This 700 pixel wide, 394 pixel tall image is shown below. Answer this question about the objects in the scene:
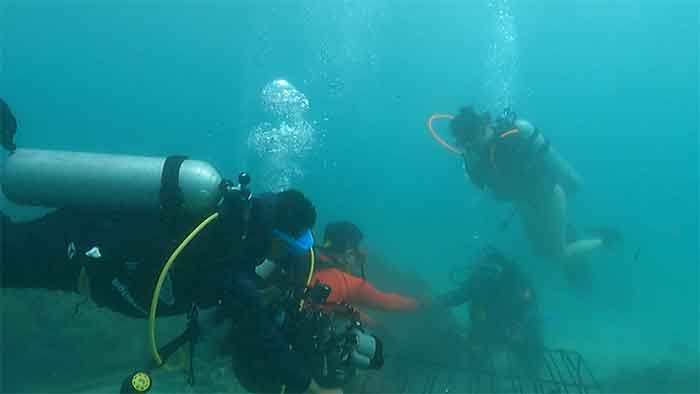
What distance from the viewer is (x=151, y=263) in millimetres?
3189

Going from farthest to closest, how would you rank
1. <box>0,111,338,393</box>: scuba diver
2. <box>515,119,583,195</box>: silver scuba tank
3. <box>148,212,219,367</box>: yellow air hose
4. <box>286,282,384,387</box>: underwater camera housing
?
<box>515,119,583,195</box>: silver scuba tank
<box>286,282,384,387</box>: underwater camera housing
<box>0,111,338,393</box>: scuba diver
<box>148,212,219,367</box>: yellow air hose

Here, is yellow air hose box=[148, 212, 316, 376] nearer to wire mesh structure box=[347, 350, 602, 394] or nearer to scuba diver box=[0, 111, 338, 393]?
scuba diver box=[0, 111, 338, 393]

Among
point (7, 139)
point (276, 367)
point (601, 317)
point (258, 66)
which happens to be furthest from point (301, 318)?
point (258, 66)

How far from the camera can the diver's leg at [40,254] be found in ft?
11.8

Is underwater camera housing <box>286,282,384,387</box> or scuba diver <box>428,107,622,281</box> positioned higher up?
scuba diver <box>428,107,622,281</box>

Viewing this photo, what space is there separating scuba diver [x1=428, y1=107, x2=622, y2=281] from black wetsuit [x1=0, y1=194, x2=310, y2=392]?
22.4 ft

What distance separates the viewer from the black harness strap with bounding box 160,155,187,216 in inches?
133

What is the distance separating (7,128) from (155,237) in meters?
1.94

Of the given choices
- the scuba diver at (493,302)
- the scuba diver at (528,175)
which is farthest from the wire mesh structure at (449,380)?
the scuba diver at (528,175)

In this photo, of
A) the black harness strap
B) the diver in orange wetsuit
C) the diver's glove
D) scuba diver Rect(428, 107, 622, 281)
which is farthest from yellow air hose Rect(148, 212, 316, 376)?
scuba diver Rect(428, 107, 622, 281)

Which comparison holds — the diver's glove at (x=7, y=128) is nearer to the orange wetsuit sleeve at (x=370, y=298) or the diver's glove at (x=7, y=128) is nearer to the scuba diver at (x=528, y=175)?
the orange wetsuit sleeve at (x=370, y=298)

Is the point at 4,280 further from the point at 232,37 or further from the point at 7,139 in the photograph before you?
the point at 232,37

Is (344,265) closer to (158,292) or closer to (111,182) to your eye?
(111,182)

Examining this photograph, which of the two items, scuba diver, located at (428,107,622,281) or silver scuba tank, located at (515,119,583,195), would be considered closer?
scuba diver, located at (428,107,622,281)
